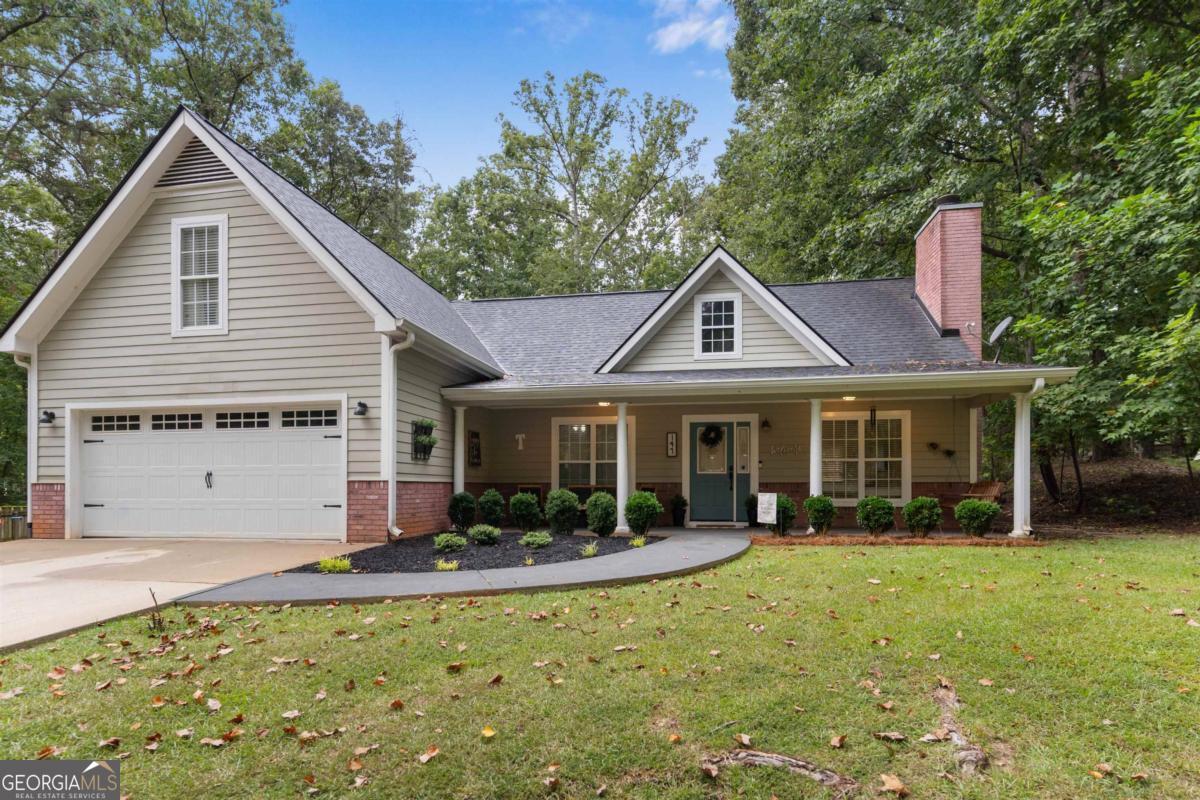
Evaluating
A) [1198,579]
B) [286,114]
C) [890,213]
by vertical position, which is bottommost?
[1198,579]

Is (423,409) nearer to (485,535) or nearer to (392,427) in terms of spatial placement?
(392,427)

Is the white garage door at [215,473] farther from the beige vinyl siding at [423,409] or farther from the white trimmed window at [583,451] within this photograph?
the white trimmed window at [583,451]

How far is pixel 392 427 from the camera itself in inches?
349

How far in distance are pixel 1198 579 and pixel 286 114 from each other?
26376 mm

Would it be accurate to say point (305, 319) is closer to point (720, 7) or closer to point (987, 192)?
point (987, 192)

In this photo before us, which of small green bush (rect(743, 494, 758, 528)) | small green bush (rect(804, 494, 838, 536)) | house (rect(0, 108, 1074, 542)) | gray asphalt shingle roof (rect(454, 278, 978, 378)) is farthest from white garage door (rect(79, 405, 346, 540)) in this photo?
small green bush (rect(804, 494, 838, 536))

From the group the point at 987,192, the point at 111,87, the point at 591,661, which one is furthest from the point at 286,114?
the point at 591,661

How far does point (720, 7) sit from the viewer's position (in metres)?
21.6

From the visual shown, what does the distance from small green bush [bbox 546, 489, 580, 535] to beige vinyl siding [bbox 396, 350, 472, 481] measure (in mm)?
2079

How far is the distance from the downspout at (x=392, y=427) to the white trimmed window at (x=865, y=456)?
784 cm

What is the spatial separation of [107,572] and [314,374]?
141 inches

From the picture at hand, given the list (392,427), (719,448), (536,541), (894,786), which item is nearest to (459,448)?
(392,427)

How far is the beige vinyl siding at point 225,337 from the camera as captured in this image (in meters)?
9.21

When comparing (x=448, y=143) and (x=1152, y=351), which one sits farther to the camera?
(x=448, y=143)
